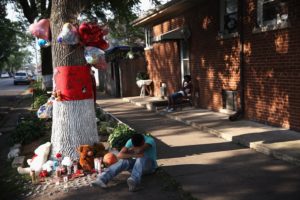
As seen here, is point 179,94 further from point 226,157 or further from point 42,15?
point 42,15

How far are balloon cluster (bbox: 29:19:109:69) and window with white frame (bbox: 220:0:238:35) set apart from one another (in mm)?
4965

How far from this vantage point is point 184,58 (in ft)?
47.3

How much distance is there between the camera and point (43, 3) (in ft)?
63.5

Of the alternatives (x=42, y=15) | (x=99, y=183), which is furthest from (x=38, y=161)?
(x=42, y=15)

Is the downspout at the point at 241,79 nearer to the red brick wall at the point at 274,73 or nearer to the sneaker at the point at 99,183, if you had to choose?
the red brick wall at the point at 274,73

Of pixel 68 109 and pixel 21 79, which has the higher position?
pixel 21 79

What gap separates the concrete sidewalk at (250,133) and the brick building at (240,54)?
386mm

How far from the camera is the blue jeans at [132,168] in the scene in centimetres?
565

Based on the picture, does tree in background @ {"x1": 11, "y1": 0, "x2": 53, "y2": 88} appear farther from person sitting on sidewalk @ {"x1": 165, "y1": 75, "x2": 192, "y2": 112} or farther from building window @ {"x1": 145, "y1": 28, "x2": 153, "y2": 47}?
person sitting on sidewalk @ {"x1": 165, "y1": 75, "x2": 192, "y2": 112}

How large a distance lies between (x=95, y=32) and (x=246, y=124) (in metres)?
4.64

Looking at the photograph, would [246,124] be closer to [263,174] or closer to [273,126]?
[273,126]

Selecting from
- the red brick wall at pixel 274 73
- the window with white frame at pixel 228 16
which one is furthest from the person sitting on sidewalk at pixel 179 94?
the red brick wall at pixel 274 73

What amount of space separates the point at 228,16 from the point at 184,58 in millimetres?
3623

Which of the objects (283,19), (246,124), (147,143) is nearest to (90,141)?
(147,143)
